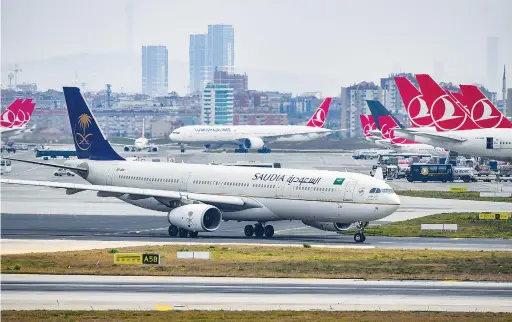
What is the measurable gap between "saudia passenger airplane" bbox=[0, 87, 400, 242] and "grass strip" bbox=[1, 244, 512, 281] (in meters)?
5.59

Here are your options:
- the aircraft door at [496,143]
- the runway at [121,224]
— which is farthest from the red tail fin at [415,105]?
the runway at [121,224]

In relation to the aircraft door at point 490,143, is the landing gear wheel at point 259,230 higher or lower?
lower

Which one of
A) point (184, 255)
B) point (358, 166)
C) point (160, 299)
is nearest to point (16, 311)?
point (160, 299)

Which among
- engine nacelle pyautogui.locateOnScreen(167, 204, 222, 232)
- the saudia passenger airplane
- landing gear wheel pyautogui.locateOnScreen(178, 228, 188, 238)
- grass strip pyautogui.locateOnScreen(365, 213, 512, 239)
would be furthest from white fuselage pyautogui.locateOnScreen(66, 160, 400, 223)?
grass strip pyautogui.locateOnScreen(365, 213, 512, 239)

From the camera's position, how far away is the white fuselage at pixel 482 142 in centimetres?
11369

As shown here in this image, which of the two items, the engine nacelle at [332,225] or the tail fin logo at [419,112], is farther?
the tail fin logo at [419,112]

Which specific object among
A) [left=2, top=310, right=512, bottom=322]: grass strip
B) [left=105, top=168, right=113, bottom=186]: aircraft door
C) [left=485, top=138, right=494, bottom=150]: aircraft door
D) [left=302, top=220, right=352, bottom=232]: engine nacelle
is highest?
[left=485, top=138, right=494, bottom=150]: aircraft door

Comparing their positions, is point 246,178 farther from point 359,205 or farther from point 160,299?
point 160,299

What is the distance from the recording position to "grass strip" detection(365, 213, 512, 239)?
3034 inches

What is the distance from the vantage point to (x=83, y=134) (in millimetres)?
84500

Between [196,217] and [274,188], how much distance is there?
560 cm

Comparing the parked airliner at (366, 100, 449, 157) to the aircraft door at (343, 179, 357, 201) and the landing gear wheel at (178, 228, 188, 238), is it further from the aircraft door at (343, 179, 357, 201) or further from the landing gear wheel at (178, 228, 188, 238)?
the aircraft door at (343, 179, 357, 201)

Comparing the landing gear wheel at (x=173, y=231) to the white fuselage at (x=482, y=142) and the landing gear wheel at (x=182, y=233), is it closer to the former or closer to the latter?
the landing gear wheel at (x=182, y=233)

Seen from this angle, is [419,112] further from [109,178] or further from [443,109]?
[109,178]
